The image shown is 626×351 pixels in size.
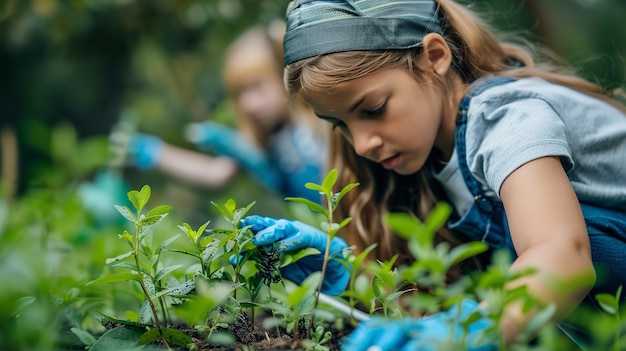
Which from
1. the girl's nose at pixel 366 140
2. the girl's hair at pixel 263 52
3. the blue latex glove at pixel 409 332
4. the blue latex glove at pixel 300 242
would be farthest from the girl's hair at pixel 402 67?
the girl's hair at pixel 263 52

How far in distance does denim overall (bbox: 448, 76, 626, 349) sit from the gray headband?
7.6 inches

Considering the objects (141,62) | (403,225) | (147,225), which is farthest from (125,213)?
(141,62)

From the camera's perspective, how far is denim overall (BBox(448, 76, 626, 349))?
1254 mm

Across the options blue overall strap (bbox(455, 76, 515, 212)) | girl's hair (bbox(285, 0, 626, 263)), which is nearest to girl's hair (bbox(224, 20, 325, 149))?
girl's hair (bbox(285, 0, 626, 263))

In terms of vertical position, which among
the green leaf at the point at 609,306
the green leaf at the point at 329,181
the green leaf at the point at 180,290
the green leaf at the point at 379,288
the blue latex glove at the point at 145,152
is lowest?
the blue latex glove at the point at 145,152

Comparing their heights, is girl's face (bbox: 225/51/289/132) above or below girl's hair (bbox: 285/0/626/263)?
below

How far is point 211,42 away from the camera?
4.37 m

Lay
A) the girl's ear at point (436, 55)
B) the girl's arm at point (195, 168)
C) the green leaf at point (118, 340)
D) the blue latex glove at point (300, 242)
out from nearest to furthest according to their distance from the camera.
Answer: the green leaf at point (118, 340) < the blue latex glove at point (300, 242) < the girl's ear at point (436, 55) < the girl's arm at point (195, 168)

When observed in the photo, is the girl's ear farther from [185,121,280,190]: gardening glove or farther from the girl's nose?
[185,121,280,190]: gardening glove

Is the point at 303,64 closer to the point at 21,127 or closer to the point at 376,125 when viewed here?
the point at 376,125

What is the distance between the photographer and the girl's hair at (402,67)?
1.28 metres

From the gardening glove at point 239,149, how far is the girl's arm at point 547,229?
280 centimetres

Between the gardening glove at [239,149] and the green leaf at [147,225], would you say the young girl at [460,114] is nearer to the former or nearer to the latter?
the green leaf at [147,225]

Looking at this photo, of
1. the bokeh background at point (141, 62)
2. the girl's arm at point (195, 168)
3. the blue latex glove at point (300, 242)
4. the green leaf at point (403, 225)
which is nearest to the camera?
the green leaf at point (403, 225)
